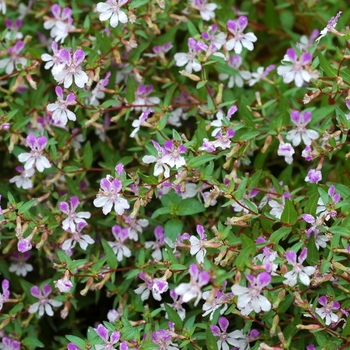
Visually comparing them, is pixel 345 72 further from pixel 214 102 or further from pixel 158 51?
pixel 158 51

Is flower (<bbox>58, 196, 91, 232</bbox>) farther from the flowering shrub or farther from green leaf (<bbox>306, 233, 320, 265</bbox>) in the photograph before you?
green leaf (<bbox>306, 233, 320, 265</bbox>)

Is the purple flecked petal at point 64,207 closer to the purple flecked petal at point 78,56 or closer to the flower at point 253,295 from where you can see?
the purple flecked petal at point 78,56

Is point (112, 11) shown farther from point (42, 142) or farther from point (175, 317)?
point (175, 317)

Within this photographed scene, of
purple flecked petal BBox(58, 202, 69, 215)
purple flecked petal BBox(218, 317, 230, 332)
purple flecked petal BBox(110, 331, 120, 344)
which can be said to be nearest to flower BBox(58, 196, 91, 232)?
purple flecked petal BBox(58, 202, 69, 215)

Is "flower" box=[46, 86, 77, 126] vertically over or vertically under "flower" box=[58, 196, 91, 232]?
over

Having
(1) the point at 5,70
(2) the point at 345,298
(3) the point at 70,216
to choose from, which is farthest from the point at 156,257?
(1) the point at 5,70
